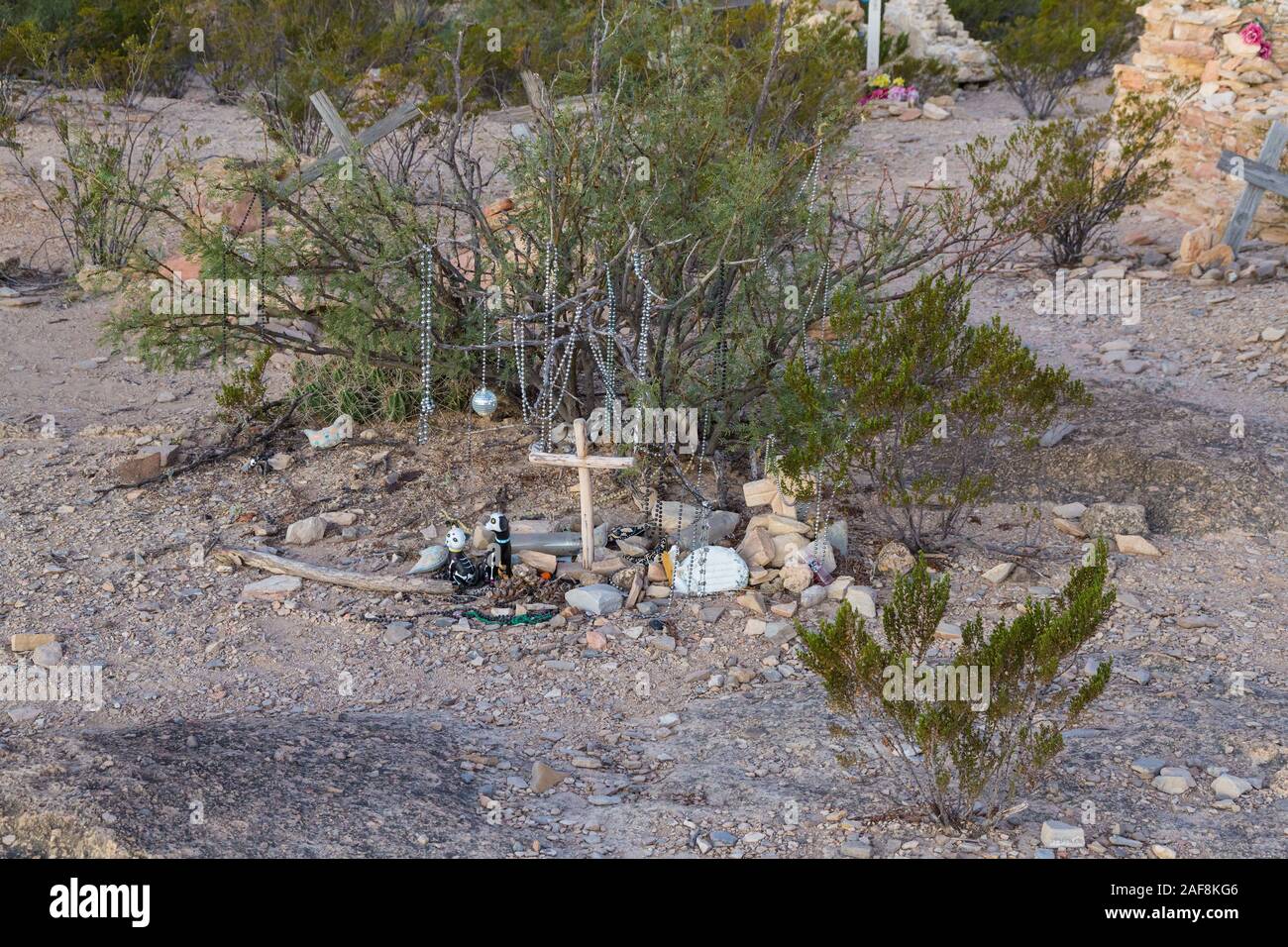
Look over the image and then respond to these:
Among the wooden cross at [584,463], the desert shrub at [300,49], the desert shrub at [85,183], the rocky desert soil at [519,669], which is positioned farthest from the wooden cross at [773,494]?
the desert shrub at [300,49]

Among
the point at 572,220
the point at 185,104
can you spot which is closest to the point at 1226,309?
the point at 572,220

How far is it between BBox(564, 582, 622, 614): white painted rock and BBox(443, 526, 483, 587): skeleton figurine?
0.43 metres

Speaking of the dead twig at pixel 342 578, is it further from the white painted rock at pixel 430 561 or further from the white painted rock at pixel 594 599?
the white painted rock at pixel 594 599

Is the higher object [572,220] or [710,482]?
[572,220]

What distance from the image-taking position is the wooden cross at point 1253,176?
9602 millimetres

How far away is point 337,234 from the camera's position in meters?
6.30

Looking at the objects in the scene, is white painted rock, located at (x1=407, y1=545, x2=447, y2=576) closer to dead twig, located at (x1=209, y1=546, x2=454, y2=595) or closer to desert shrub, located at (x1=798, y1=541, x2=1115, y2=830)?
dead twig, located at (x1=209, y1=546, x2=454, y2=595)

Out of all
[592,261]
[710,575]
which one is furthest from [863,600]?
[592,261]

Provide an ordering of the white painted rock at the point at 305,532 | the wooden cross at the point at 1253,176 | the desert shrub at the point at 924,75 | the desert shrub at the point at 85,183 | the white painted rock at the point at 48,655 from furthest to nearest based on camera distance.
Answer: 1. the desert shrub at the point at 924,75
2. the wooden cross at the point at 1253,176
3. the desert shrub at the point at 85,183
4. the white painted rock at the point at 305,532
5. the white painted rock at the point at 48,655

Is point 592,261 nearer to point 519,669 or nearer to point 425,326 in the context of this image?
point 425,326

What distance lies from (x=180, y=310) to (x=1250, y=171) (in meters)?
7.83

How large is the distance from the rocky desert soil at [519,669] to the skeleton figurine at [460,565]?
0.15 metres

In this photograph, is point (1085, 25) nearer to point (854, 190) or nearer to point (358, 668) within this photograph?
point (854, 190)

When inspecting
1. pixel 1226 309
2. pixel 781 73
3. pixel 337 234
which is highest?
pixel 781 73
